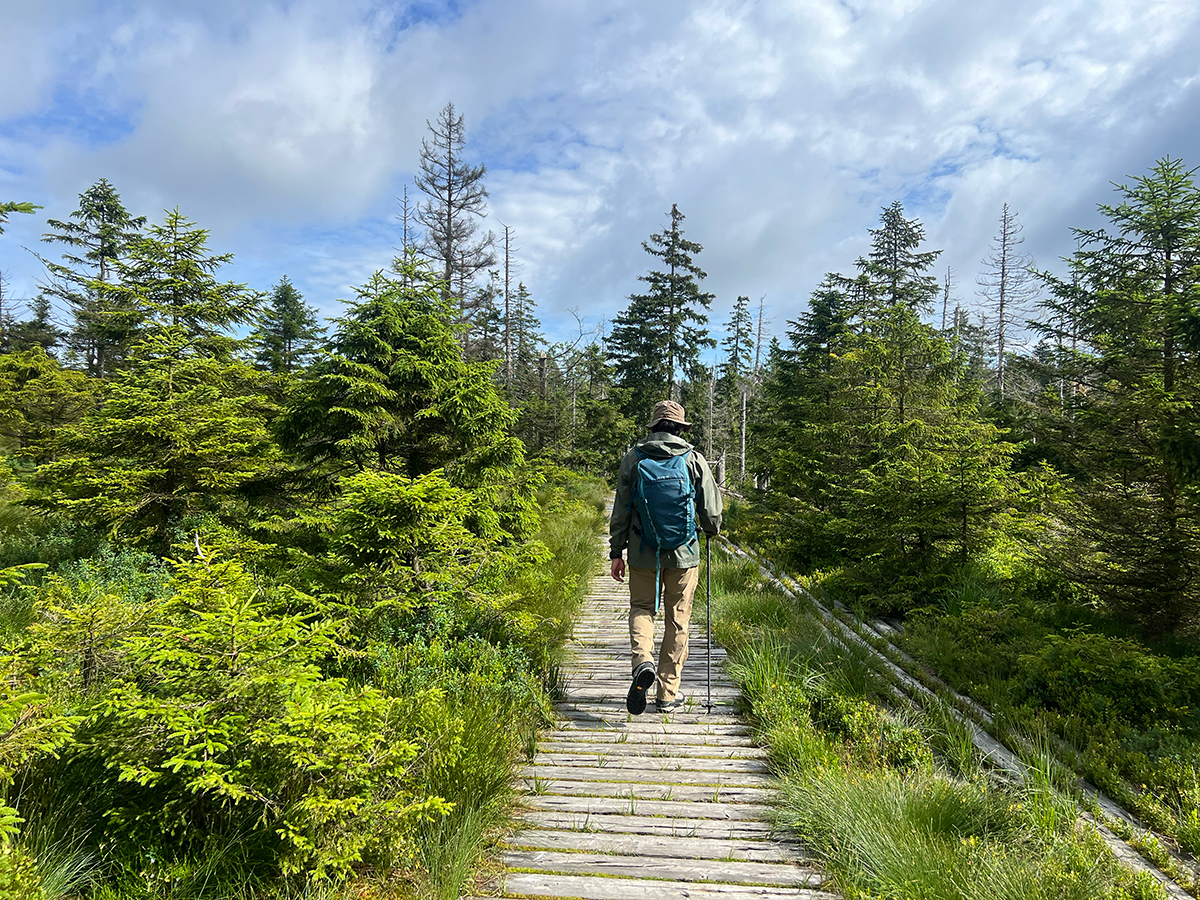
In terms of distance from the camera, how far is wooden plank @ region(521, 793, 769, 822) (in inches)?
128

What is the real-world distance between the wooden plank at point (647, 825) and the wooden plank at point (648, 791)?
0.18 metres

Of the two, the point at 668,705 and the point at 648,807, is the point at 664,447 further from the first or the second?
the point at 648,807

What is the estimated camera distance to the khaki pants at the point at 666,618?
467cm

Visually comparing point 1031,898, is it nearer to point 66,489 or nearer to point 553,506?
point 66,489

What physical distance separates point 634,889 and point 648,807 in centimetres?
74

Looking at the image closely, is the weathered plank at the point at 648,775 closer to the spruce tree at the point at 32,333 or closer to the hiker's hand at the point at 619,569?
the hiker's hand at the point at 619,569

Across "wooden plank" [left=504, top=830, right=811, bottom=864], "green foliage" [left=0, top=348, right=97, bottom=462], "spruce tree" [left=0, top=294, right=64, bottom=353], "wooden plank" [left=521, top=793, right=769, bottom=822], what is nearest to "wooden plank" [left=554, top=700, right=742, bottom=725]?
"wooden plank" [left=521, top=793, right=769, bottom=822]

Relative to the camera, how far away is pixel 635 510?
475 cm

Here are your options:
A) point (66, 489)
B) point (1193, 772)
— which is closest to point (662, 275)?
point (66, 489)

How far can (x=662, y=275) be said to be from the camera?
1187 inches

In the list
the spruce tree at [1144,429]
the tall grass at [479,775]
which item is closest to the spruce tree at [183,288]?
the tall grass at [479,775]

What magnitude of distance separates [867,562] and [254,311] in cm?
1480

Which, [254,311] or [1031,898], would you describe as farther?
[254,311]

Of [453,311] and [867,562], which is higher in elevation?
[453,311]
